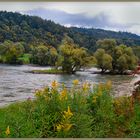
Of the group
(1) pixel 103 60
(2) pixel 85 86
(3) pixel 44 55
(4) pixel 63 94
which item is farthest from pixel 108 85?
(3) pixel 44 55

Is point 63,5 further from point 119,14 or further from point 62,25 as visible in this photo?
point 119,14

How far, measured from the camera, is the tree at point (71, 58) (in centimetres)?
536

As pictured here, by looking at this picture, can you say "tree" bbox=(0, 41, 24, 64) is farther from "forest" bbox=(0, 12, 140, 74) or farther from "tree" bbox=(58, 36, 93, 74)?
"tree" bbox=(58, 36, 93, 74)

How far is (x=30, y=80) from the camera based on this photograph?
5258 millimetres

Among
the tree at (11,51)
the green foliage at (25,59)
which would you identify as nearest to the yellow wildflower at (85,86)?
the green foliage at (25,59)

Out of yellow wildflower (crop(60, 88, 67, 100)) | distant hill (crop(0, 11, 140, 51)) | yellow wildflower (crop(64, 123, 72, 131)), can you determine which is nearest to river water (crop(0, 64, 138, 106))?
yellow wildflower (crop(60, 88, 67, 100))

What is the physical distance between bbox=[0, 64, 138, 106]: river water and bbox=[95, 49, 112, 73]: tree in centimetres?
13

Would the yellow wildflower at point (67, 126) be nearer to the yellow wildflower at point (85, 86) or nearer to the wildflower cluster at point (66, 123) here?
the wildflower cluster at point (66, 123)

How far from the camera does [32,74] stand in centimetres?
530

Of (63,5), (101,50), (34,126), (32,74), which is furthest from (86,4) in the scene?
(34,126)

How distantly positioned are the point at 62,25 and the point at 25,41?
52cm

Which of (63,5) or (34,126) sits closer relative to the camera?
(34,126)

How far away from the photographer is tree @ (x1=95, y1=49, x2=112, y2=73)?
211 inches

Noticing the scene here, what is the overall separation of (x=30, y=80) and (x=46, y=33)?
2.23 ft
